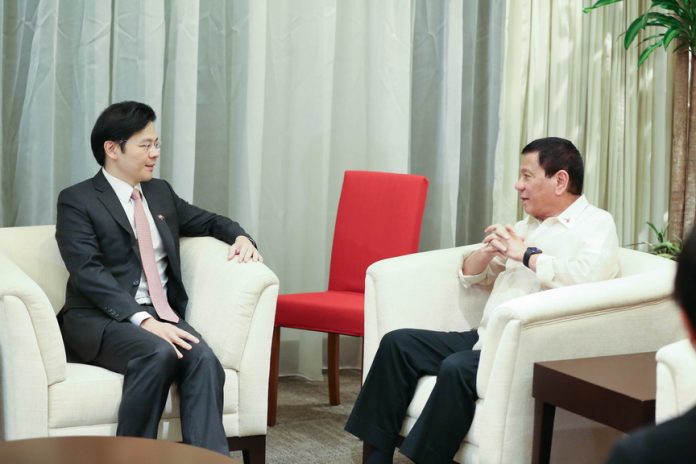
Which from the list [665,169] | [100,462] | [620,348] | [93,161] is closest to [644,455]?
[100,462]

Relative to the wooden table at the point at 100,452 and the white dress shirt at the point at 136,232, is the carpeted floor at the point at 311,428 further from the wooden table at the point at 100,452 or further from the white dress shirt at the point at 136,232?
the wooden table at the point at 100,452

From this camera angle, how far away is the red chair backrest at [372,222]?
4.09 metres

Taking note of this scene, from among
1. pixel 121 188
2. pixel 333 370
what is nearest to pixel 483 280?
pixel 333 370

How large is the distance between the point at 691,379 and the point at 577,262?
92cm

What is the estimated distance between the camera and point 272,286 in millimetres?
3168

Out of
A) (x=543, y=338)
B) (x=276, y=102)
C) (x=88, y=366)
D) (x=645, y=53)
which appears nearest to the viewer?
(x=543, y=338)

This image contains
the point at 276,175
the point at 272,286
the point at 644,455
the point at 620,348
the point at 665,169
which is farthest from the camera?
the point at 665,169

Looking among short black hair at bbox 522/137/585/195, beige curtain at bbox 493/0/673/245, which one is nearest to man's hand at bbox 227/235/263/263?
short black hair at bbox 522/137/585/195

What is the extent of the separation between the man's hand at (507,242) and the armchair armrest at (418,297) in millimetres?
195

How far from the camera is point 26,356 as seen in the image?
2.83m

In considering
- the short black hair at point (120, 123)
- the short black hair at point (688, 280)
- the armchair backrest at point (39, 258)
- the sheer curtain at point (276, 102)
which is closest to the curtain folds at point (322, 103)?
the sheer curtain at point (276, 102)

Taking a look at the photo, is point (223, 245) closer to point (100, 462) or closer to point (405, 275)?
point (405, 275)

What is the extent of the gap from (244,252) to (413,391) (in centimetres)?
Answer: 70

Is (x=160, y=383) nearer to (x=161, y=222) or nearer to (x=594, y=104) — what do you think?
(x=161, y=222)
